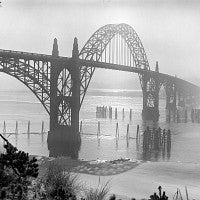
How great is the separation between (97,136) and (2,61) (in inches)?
917

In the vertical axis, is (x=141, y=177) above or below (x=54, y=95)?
below

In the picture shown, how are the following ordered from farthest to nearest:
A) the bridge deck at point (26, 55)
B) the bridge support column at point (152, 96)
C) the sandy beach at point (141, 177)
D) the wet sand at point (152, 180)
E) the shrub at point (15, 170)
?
1. the bridge support column at point (152, 96)
2. the bridge deck at point (26, 55)
3. the sandy beach at point (141, 177)
4. the wet sand at point (152, 180)
5. the shrub at point (15, 170)

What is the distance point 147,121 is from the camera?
9631cm

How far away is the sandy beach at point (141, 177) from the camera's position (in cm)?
1598

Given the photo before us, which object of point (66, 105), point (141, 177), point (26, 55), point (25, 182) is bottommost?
point (141, 177)

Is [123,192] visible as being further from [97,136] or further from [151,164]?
[97,136]

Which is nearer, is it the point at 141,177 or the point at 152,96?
the point at 141,177

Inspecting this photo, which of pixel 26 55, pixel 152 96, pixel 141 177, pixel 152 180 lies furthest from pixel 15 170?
pixel 152 96

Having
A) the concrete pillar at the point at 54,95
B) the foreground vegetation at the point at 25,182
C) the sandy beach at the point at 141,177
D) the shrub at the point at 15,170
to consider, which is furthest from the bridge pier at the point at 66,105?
the shrub at the point at 15,170

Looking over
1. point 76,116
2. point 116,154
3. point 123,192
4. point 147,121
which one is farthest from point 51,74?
point 147,121

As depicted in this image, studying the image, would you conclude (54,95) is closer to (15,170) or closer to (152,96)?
(15,170)

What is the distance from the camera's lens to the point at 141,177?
19969 mm

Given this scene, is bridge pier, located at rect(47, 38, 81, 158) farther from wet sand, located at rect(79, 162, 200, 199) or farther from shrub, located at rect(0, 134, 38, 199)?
shrub, located at rect(0, 134, 38, 199)

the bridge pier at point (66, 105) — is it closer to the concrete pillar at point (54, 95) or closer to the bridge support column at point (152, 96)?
the concrete pillar at point (54, 95)
